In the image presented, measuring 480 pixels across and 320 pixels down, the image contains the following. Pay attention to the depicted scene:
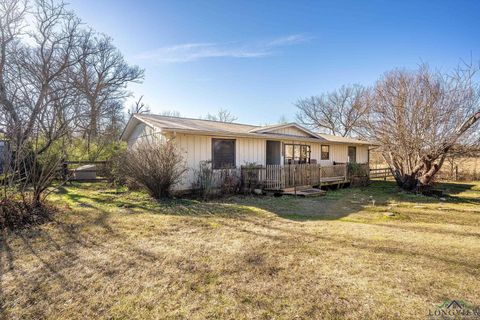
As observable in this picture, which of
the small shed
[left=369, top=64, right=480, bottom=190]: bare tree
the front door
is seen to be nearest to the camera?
[left=369, top=64, right=480, bottom=190]: bare tree

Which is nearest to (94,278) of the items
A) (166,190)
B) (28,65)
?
(166,190)

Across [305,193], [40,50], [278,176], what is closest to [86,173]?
[40,50]

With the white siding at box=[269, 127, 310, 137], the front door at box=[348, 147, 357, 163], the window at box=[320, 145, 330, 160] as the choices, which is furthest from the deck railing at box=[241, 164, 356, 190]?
the front door at box=[348, 147, 357, 163]

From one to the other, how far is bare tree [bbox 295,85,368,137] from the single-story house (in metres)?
15.8

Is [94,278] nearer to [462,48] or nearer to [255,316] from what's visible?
[255,316]

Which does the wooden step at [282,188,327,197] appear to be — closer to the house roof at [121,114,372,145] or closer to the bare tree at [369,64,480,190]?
the house roof at [121,114,372,145]

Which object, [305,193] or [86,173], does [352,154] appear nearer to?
[305,193]

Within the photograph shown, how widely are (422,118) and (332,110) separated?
22.3m

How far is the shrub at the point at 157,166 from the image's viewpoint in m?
8.34

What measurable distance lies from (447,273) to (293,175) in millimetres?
7572

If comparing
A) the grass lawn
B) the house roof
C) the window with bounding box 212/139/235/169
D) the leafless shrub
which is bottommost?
the grass lawn

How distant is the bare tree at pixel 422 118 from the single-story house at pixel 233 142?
3.40 metres

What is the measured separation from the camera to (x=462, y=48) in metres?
10.9

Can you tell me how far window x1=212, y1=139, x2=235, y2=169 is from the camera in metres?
10.4
